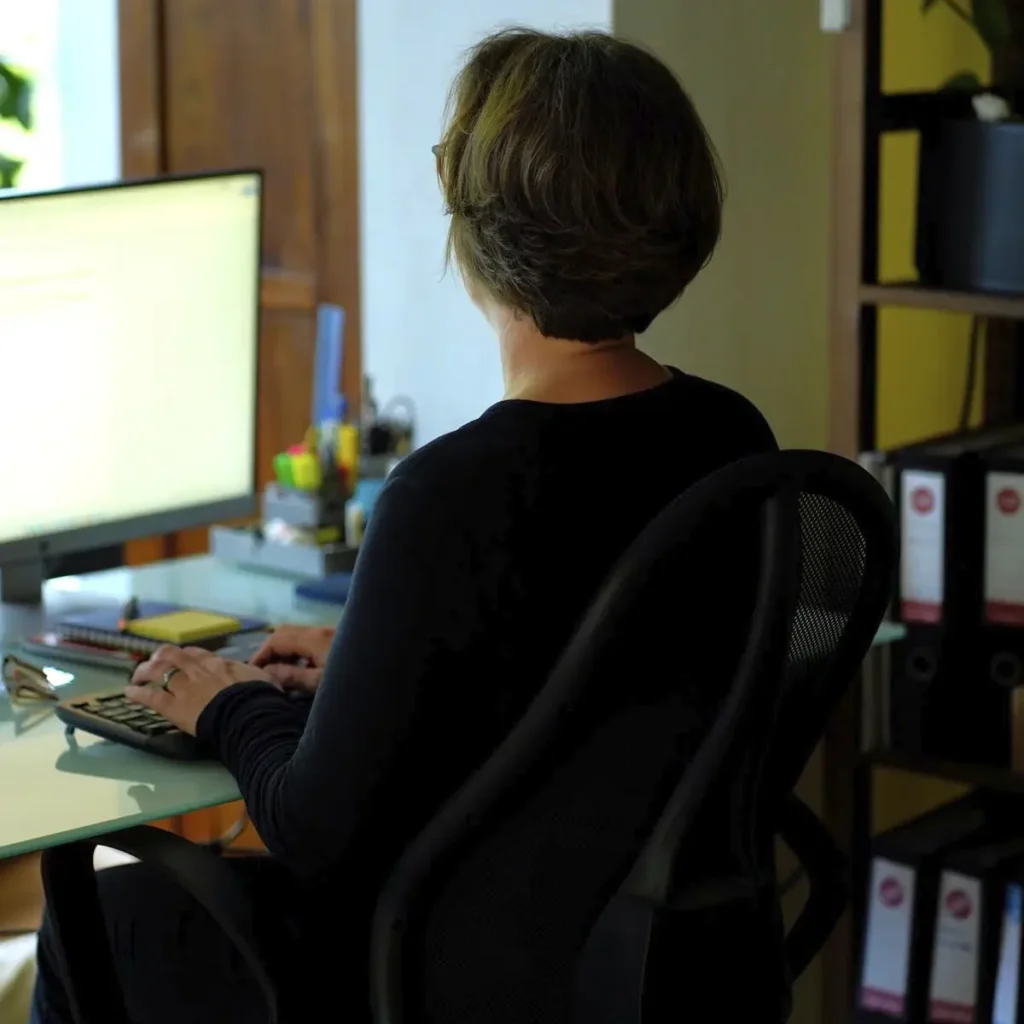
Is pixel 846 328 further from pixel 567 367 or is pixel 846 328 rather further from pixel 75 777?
pixel 75 777

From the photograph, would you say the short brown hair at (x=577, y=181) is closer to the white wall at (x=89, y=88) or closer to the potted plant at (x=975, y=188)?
the potted plant at (x=975, y=188)

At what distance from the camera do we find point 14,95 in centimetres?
306

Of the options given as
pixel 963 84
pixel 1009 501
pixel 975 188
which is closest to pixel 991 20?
pixel 963 84

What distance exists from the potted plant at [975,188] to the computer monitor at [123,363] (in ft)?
2.63

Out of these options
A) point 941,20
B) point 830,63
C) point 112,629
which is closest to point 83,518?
point 112,629

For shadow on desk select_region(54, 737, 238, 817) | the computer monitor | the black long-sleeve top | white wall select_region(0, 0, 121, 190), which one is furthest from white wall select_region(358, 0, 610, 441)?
white wall select_region(0, 0, 121, 190)

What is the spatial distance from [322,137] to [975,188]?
140 cm

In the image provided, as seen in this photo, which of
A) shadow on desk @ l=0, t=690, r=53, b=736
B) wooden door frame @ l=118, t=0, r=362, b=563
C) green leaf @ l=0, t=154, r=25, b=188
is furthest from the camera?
wooden door frame @ l=118, t=0, r=362, b=563

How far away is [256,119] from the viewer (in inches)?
131

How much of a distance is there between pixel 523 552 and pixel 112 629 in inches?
29.2

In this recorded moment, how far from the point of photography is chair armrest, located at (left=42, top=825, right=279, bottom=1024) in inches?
54.2

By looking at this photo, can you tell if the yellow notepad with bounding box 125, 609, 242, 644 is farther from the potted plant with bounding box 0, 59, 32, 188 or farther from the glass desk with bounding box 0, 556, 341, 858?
the potted plant with bounding box 0, 59, 32, 188

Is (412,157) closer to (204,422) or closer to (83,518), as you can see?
(204,422)

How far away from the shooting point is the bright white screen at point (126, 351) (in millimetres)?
1917
